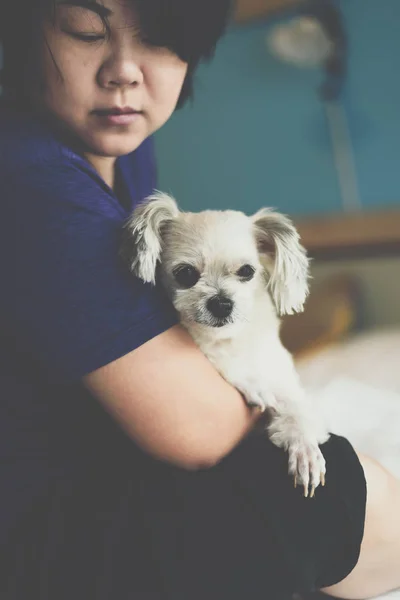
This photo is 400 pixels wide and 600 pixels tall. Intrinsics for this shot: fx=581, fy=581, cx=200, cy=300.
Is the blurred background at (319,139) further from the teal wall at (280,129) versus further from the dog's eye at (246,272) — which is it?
the dog's eye at (246,272)

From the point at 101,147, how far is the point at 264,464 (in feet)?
1.44

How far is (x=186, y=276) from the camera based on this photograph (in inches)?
29.7

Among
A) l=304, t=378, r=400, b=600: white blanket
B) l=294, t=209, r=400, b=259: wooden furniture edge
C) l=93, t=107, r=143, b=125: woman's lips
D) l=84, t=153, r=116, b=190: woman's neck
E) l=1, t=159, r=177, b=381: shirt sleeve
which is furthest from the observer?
l=294, t=209, r=400, b=259: wooden furniture edge

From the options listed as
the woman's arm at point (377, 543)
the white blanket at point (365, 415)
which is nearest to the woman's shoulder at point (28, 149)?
the woman's arm at point (377, 543)

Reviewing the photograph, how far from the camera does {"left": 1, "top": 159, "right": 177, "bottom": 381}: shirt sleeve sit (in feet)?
1.96

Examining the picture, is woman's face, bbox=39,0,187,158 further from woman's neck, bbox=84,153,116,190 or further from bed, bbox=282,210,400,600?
bed, bbox=282,210,400,600

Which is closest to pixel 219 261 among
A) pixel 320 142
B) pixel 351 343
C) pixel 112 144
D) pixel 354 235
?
pixel 112 144

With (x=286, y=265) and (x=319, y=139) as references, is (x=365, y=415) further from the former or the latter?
(x=319, y=139)

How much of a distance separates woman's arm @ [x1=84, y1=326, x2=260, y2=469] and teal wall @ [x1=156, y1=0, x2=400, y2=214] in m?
1.58

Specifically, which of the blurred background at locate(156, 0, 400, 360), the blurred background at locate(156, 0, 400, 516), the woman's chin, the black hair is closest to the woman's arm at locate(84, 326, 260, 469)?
the woman's chin

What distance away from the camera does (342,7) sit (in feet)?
6.69

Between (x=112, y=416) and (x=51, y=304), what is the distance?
0.49ft

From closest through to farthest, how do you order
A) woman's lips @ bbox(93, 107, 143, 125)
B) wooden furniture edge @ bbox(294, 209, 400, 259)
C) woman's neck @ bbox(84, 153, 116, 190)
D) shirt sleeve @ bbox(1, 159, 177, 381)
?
shirt sleeve @ bbox(1, 159, 177, 381) < woman's lips @ bbox(93, 107, 143, 125) < woman's neck @ bbox(84, 153, 116, 190) < wooden furniture edge @ bbox(294, 209, 400, 259)

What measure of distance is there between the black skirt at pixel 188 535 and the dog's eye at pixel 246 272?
234 millimetres
